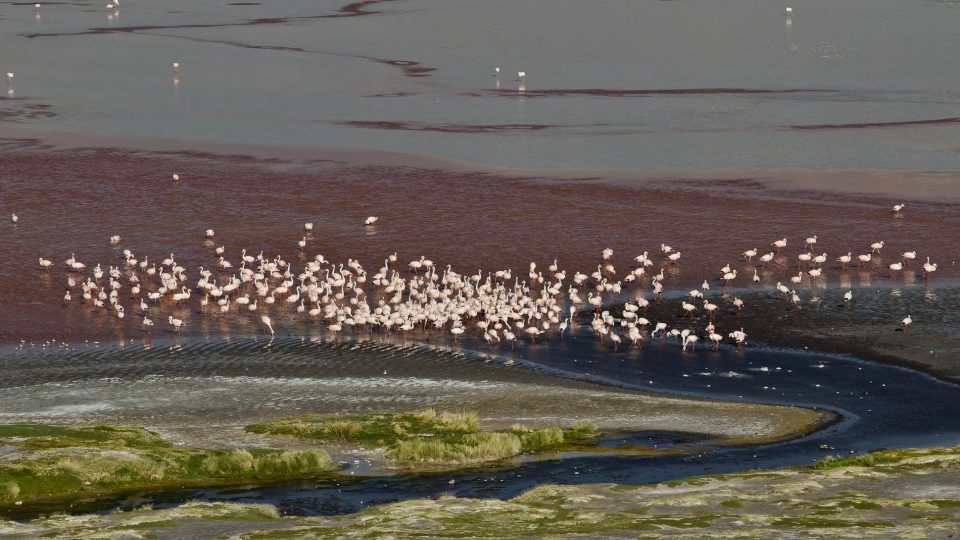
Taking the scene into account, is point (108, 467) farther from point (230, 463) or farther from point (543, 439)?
point (543, 439)

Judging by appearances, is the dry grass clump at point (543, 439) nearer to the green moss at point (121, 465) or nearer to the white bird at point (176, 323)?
the green moss at point (121, 465)

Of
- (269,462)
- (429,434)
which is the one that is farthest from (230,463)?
(429,434)

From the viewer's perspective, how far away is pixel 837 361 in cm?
5194

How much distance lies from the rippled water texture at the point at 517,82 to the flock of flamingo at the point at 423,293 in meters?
20.1

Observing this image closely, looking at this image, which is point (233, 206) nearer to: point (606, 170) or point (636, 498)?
point (606, 170)

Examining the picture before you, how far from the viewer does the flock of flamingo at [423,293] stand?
55.3 meters

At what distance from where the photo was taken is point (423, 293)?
58.4 meters

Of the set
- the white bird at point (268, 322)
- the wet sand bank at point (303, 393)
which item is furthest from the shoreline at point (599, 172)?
the wet sand bank at point (303, 393)

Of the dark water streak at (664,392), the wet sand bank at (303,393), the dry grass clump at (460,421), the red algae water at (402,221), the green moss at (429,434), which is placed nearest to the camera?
the dark water streak at (664,392)

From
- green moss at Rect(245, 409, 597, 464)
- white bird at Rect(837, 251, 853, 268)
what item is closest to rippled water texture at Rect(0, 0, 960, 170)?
white bird at Rect(837, 251, 853, 268)

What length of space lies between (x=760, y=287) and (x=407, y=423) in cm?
2221

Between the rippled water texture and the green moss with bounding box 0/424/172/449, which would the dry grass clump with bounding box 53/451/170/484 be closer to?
the green moss with bounding box 0/424/172/449

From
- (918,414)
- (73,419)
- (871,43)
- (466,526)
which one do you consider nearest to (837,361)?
(918,414)

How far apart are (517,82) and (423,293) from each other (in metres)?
53.5
